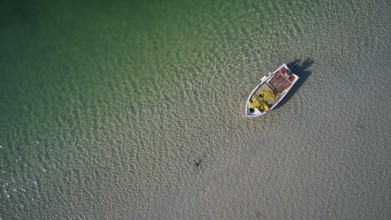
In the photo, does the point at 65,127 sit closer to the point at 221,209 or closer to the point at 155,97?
the point at 155,97

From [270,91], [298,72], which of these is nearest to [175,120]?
[270,91]

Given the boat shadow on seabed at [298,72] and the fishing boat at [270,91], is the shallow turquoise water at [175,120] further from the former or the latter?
the fishing boat at [270,91]

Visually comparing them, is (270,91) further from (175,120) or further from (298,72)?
(175,120)

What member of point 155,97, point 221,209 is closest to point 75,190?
point 155,97

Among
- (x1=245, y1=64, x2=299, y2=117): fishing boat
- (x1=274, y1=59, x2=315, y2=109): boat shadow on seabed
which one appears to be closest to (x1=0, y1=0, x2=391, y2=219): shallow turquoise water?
(x1=274, y1=59, x2=315, y2=109): boat shadow on seabed

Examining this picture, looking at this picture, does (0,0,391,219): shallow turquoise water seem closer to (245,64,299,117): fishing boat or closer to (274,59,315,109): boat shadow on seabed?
(274,59,315,109): boat shadow on seabed
